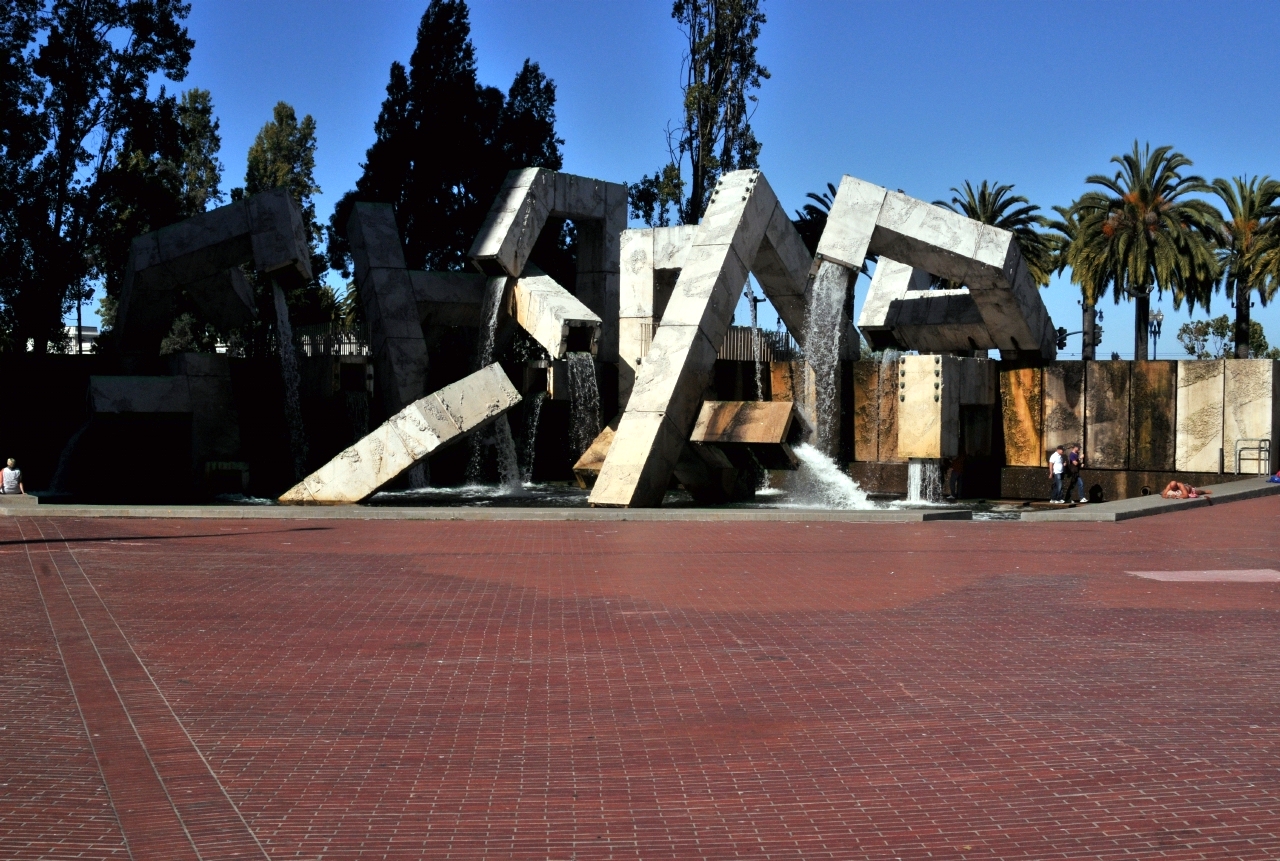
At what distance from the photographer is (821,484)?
22.8m

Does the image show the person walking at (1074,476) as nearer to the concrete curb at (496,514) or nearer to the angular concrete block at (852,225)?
the angular concrete block at (852,225)

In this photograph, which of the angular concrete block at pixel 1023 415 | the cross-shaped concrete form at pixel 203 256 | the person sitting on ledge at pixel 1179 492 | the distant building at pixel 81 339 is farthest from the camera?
the distant building at pixel 81 339

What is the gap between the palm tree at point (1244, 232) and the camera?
37.2 m

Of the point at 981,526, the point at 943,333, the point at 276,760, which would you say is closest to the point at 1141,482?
the point at 943,333

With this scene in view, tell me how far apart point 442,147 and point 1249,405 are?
91.3 ft

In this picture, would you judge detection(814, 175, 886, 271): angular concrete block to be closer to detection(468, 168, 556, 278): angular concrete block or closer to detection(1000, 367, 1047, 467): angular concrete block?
detection(1000, 367, 1047, 467): angular concrete block

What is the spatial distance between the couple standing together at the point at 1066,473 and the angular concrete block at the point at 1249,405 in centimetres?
266

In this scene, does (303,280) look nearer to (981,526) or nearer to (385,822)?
(981,526)

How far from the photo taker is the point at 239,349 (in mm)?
36469

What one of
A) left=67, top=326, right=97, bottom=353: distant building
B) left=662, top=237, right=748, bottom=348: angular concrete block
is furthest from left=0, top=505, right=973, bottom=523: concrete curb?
left=67, top=326, right=97, bottom=353: distant building

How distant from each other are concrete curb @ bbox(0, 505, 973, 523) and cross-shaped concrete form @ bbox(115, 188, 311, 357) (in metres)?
8.42

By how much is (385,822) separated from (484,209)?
3896 cm

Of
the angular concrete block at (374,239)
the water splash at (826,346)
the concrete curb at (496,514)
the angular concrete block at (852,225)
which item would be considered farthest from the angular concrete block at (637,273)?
the concrete curb at (496,514)

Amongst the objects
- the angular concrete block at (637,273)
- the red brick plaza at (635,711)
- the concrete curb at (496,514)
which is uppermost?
the angular concrete block at (637,273)
